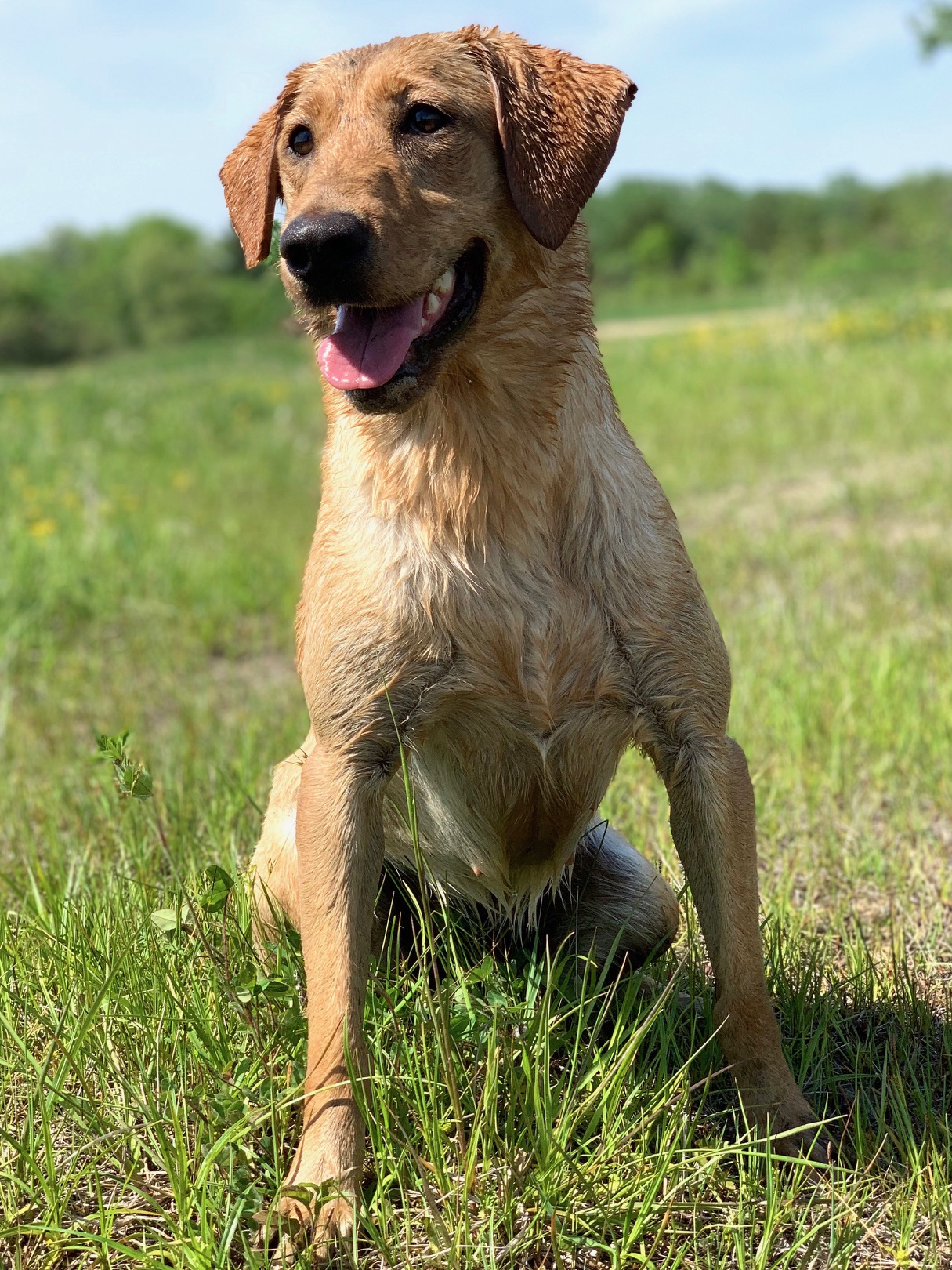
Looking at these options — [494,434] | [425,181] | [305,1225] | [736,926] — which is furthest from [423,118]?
[305,1225]

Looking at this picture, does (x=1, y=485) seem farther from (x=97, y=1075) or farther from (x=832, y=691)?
(x=97, y=1075)

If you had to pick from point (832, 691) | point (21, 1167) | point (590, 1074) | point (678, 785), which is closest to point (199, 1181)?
point (21, 1167)

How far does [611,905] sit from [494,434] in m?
1.12

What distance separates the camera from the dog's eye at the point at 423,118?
2283 millimetres

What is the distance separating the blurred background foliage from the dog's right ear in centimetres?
3785

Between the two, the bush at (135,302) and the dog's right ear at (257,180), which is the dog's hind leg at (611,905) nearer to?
the dog's right ear at (257,180)

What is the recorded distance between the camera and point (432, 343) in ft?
7.39

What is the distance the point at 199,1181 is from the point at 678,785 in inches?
44.3

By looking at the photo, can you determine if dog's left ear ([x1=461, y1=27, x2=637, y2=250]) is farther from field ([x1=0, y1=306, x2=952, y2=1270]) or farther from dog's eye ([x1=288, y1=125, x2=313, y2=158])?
field ([x1=0, y1=306, x2=952, y2=1270])

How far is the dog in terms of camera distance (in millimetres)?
2221

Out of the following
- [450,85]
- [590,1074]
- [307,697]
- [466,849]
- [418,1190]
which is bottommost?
[418,1190]

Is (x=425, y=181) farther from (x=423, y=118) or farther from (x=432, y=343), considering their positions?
(x=432, y=343)

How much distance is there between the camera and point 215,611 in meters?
6.67

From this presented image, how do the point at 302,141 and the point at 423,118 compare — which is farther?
the point at 302,141
